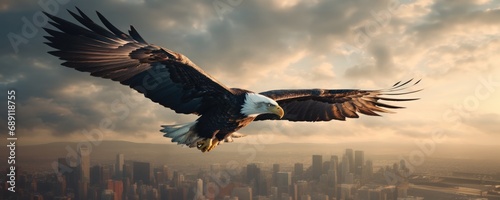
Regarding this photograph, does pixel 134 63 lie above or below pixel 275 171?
above

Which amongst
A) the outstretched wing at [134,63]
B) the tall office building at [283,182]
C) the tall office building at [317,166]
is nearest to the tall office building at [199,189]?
the tall office building at [283,182]

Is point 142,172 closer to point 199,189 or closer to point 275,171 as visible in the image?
point 199,189

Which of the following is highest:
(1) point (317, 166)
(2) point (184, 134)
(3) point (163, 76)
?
(3) point (163, 76)

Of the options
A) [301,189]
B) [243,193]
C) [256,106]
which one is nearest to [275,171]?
[301,189]

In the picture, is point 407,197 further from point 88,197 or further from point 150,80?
point 150,80

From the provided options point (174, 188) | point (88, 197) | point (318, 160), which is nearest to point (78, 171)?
point (88, 197)

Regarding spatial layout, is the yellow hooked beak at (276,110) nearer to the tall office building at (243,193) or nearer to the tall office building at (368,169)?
the tall office building at (243,193)

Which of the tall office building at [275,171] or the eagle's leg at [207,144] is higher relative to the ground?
the eagle's leg at [207,144]
